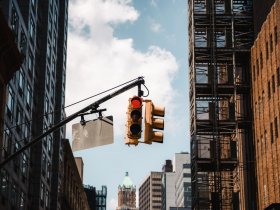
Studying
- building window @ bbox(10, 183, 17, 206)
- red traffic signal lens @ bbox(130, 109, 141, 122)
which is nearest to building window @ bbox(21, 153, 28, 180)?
building window @ bbox(10, 183, 17, 206)

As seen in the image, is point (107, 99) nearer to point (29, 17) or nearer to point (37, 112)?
point (29, 17)

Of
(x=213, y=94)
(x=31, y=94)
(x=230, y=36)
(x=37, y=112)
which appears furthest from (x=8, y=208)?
(x=230, y=36)

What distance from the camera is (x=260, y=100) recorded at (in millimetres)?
70062

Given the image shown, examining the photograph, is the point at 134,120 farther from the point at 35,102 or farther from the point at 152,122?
the point at 35,102

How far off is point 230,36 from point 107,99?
60.8m

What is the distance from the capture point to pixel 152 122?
1761 cm

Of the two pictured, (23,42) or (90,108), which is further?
(23,42)

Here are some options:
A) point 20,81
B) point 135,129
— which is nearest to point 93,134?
point 135,129

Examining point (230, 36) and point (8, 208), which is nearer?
point (8, 208)

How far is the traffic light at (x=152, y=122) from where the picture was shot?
57.2ft

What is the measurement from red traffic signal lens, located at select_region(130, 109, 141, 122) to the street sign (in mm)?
1776

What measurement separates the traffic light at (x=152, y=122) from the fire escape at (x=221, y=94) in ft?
173

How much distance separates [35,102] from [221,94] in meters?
21.6

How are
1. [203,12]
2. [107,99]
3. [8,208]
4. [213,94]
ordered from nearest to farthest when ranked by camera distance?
[107,99]
[8,208]
[213,94]
[203,12]
